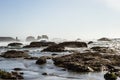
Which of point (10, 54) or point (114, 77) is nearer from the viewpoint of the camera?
point (114, 77)

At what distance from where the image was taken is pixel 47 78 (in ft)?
90.8

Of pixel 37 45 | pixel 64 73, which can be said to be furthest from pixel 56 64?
pixel 37 45

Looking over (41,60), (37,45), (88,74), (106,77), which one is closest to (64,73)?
(88,74)

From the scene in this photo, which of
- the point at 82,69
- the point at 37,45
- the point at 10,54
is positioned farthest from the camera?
the point at 37,45

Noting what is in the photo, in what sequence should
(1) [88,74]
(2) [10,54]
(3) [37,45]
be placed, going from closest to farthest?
(1) [88,74]
(2) [10,54]
(3) [37,45]

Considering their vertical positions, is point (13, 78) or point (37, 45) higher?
point (37, 45)

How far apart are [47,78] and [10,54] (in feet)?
83.0

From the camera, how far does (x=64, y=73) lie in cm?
3141

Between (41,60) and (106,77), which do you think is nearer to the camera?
(106,77)

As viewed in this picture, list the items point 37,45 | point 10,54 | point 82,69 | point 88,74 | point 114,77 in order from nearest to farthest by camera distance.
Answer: point 114,77 < point 88,74 < point 82,69 < point 10,54 < point 37,45

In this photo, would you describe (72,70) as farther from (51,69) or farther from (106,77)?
(106,77)

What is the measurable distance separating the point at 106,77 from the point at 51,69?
363 inches

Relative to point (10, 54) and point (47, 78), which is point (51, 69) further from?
point (10, 54)

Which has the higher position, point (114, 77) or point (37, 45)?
point (37, 45)
